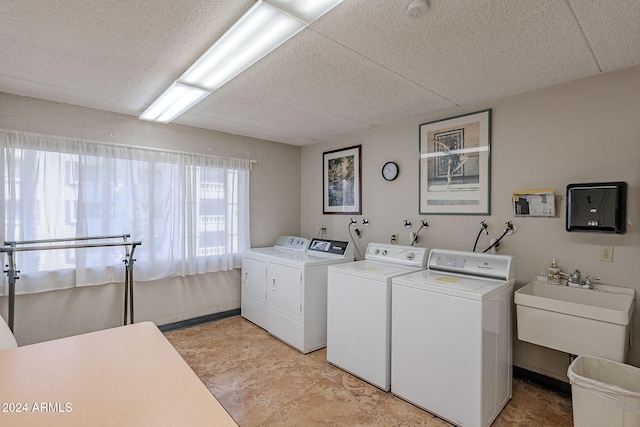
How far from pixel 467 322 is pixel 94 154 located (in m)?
3.54

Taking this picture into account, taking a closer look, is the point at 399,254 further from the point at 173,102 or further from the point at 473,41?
the point at 173,102

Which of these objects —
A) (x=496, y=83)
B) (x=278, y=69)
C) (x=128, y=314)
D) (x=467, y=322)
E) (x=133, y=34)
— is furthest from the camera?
(x=128, y=314)

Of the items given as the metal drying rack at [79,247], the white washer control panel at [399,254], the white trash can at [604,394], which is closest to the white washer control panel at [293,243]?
the white washer control panel at [399,254]

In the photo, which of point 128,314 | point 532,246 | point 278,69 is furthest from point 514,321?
point 128,314

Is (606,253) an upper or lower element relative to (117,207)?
lower

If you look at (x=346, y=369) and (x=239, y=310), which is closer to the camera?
(x=346, y=369)

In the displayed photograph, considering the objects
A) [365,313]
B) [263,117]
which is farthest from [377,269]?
[263,117]

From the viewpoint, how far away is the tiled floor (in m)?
2.11

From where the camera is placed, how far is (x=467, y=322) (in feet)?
6.45

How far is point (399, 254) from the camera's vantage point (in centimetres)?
302

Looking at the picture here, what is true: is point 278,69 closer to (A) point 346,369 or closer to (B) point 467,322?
(B) point 467,322

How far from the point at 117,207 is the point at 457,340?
329 cm

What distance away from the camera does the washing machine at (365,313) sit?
2.41 m

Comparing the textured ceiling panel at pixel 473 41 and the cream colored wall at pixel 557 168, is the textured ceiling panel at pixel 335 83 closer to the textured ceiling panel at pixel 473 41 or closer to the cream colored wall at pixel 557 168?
the textured ceiling panel at pixel 473 41
